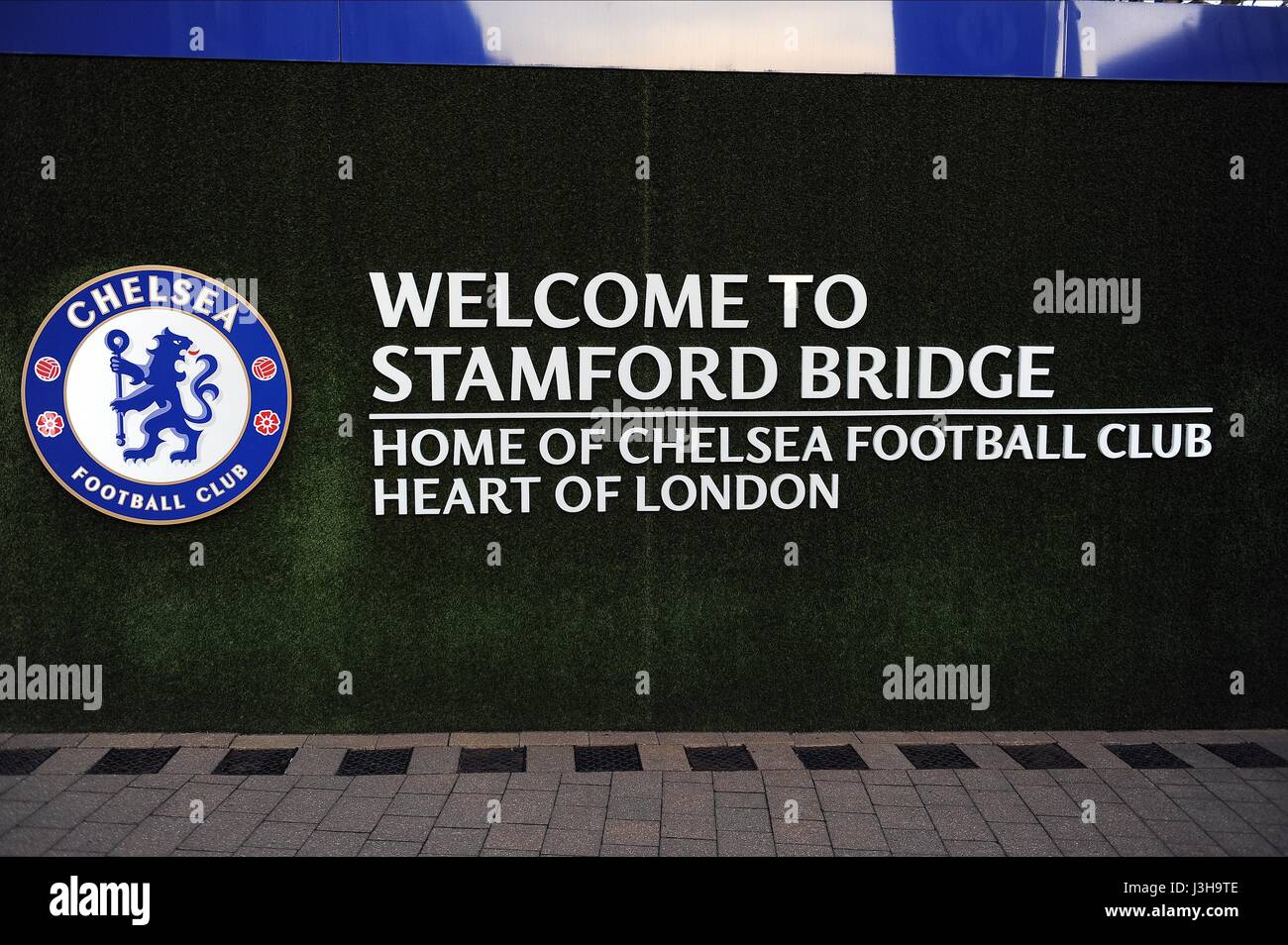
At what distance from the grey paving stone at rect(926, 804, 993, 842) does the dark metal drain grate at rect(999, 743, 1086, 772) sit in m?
0.64

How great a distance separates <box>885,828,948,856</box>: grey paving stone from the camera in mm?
3541

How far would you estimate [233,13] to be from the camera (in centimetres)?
432

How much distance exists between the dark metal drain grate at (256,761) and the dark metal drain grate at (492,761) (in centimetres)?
83

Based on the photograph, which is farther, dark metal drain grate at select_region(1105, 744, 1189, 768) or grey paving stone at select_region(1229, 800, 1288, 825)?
dark metal drain grate at select_region(1105, 744, 1189, 768)

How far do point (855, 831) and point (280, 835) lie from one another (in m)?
2.31

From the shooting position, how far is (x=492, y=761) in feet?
14.2

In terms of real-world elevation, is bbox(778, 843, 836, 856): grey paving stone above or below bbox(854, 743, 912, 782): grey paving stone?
below

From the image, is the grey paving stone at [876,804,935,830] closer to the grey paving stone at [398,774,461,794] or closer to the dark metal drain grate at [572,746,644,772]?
the dark metal drain grate at [572,746,644,772]

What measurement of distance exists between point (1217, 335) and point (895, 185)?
1.86 m

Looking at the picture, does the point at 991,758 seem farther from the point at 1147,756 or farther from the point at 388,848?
the point at 388,848

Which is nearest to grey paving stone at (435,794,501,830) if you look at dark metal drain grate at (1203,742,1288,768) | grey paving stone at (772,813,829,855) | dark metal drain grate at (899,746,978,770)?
→ grey paving stone at (772,813,829,855)

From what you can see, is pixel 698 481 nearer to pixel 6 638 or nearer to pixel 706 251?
pixel 706 251

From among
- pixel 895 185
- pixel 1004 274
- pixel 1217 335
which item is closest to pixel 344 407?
pixel 895 185

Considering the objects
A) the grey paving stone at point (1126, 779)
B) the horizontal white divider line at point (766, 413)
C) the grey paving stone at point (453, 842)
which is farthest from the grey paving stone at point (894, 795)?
the horizontal white divider line at point (766, 413)
